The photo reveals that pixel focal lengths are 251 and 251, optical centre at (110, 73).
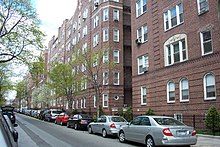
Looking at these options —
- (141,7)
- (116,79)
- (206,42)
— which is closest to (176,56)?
(206,42)

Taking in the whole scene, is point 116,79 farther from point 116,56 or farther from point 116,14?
point 116,14

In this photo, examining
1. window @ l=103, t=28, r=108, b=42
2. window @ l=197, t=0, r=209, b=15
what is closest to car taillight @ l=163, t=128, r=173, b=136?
window @ l=197, t=0, r=209, b=15

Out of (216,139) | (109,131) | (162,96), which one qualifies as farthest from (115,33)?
(216,139)

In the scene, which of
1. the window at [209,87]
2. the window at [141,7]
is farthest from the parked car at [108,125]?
the window at [141,7]

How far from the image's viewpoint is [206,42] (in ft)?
58.3

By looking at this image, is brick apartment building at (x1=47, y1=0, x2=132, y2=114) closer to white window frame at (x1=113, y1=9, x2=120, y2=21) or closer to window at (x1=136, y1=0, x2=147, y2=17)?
white window frame at (x1=113, y1=9, x2=120, y2=21)

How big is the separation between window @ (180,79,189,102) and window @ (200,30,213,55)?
9.36 feet

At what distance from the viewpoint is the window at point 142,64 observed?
2500 centimetres

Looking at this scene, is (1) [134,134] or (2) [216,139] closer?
(1) [134,134]

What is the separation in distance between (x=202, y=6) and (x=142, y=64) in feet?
29.7

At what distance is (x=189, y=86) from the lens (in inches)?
739

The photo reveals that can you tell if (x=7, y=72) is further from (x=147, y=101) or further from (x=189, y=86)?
(x=189, y=86)

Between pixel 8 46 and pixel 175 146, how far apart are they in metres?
22.0

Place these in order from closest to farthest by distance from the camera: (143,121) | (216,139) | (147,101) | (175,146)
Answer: (175,146), (143,121), (216,139), (147,101)
